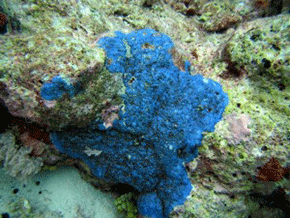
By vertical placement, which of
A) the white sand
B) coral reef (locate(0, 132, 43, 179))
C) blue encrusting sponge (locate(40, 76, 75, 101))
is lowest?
the white sand

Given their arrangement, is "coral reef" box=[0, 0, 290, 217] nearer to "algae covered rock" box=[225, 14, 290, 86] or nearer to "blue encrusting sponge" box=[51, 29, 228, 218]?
"algae covered rock" box=[225, 14, 290, 86]

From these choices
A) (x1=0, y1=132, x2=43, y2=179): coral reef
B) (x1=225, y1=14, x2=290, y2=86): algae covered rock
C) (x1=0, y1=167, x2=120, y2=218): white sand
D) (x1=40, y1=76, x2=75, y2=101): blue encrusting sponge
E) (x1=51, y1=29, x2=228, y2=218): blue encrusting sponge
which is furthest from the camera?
(x1=0, y1=167, x2=120, y2=218): white sand

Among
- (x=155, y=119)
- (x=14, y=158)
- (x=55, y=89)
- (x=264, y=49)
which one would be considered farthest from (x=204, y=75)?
(x=14, y=158)

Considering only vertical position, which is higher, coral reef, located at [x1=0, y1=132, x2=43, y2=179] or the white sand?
coral reef, located at [x1=0, y1=132, x2=43, y2=179]

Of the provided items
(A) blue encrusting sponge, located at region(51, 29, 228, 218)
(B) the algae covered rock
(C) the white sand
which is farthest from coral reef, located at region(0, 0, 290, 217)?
(C) the white sand

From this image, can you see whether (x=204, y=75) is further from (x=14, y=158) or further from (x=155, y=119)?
(x=14, y=158)

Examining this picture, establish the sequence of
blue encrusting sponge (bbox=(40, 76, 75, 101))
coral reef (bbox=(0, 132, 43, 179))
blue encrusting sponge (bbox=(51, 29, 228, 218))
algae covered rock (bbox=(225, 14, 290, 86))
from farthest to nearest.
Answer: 1. coral reef (bbox=(0, 132, 43, 179))
2. blue encrusting sponge (bbox=(51, 29, 228, 218))
3. algae covered rock (bbox=(225, 14, 290, 86))
4. blue encrusting sponge (bbox=(40, 76, 75, 101))

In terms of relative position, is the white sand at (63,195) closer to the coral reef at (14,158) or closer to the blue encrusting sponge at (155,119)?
the coral reef at (14,158)

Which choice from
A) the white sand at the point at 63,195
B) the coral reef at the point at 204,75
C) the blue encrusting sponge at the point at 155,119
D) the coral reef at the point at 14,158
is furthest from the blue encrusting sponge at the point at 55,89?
the white sand at the point at 63,195

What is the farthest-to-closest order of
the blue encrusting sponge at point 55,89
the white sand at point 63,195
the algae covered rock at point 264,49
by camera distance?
the white sand at point 63,195
the algae covered rock at point 264,49
the blue encrusting sponge at point 55,89

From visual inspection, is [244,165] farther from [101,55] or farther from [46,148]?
[46,148]
